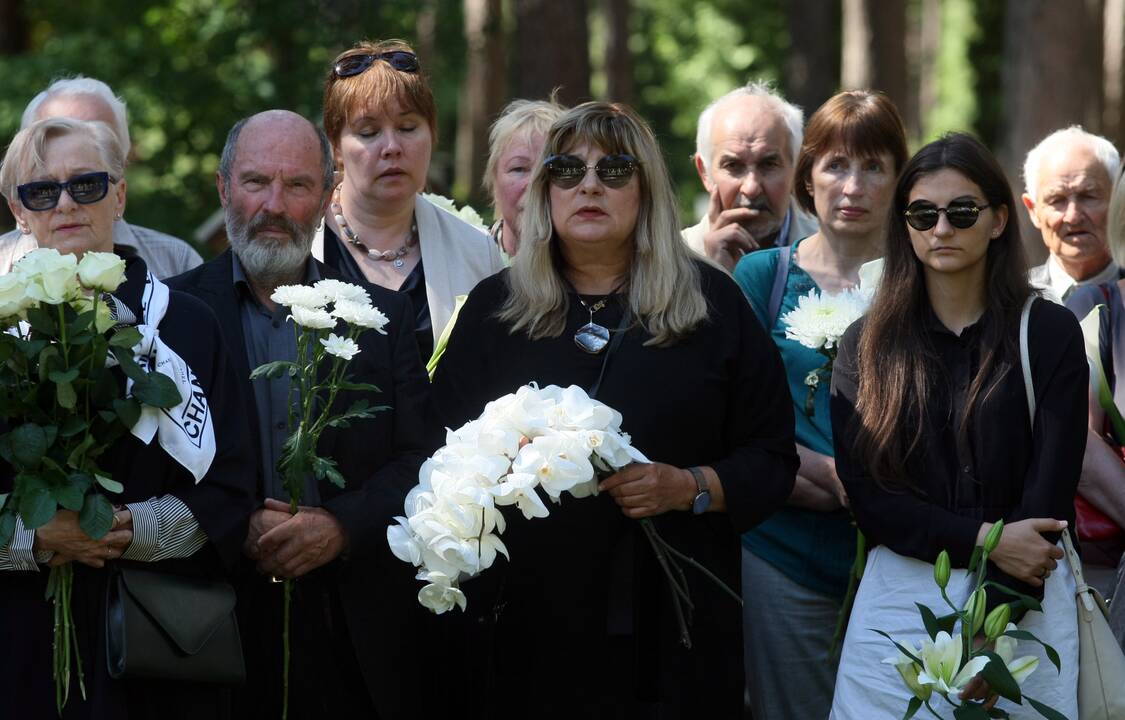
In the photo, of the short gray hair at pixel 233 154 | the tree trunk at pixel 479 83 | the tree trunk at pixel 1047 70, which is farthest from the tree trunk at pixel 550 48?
the short gray hair at pixel 233 154

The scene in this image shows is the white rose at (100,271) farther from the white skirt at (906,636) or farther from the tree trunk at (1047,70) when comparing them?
the tree trunk at (1047,70)

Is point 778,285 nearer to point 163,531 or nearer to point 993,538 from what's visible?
point 993,538

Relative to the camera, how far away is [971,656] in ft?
12.5

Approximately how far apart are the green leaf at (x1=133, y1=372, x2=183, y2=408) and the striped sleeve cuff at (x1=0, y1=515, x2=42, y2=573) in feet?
1.45

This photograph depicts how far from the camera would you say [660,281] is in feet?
14.7

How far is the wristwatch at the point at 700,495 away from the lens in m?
4.25

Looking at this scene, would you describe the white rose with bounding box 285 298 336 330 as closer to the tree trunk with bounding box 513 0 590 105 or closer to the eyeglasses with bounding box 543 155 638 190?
the eyeglasses with bounding box 543 155 638 190

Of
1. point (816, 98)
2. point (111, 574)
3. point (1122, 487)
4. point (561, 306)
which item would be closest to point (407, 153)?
point (561, 306)

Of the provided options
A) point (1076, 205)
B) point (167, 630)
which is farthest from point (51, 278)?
point (1076, 205)

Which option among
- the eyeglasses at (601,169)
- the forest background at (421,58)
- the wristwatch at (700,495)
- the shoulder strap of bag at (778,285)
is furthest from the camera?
the forest background at (421,58)

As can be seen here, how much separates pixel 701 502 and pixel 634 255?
2.75 feet

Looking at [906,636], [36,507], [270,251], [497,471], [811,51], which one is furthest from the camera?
[811,51]

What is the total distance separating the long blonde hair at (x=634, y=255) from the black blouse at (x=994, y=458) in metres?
0.76

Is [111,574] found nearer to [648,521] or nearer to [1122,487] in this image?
[648,521]
